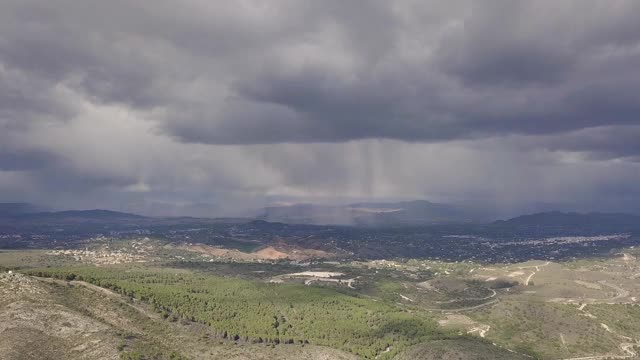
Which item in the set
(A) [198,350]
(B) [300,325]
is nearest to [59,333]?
(A) [198,350]

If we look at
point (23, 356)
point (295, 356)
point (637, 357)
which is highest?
point (23, 356)

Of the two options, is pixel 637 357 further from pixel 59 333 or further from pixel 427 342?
pixel 59 333

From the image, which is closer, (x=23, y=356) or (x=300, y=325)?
(x=23, y=356)

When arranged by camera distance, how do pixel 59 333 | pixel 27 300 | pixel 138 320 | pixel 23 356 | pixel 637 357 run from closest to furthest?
pixel 23 356, pixel 59 333, pixel 27 300, pixel 138 320, pixel 637 357

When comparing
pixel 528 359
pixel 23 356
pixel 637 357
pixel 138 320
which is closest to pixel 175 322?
pixel 138 320

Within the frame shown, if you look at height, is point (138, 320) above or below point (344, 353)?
above

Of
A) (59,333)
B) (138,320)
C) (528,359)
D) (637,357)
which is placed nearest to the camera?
(59,333)

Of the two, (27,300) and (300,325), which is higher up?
(27,300)

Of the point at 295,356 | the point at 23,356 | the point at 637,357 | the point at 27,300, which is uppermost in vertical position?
the point at 27,300

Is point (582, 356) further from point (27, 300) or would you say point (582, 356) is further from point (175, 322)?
point (27, 300)
